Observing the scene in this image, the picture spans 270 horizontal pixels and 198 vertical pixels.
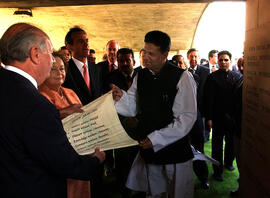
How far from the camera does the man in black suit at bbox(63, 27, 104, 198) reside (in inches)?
112

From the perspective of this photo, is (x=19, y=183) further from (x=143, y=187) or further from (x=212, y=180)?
(x=212, y=180)

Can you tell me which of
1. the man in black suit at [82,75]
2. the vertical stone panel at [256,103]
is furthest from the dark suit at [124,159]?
the vertical stone panel at [256,103]

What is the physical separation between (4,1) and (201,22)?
1075 centimetres

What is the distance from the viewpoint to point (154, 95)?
2.15 meters

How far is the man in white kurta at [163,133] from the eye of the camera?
6.60ft

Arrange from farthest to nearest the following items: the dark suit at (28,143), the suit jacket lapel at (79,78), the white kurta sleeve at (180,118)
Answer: the suit jacket lapel at (79,78) < the white kurta sleeve at (180,118) < the dark suit at (28,143)

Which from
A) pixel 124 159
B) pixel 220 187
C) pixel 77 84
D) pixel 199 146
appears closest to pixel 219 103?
pixel 199 146

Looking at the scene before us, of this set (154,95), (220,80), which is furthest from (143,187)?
(220,80)

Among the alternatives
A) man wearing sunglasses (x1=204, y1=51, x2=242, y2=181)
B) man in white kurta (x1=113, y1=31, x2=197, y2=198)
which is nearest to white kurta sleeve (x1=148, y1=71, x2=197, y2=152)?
man in white kurta (x1=113, y1=31, x2=197, y2=198)

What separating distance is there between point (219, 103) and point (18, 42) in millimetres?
3265

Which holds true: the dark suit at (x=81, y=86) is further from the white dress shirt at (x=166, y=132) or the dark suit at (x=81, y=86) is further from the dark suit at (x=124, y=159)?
the white dress shirt at (x=166, y=132)

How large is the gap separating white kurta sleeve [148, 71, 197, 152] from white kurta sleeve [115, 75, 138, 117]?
1.34 feet

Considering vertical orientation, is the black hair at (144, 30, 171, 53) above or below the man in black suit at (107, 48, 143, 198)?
above

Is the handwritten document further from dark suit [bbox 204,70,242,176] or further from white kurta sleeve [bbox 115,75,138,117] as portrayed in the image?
dark suit [bbox 204,70,242,176]
